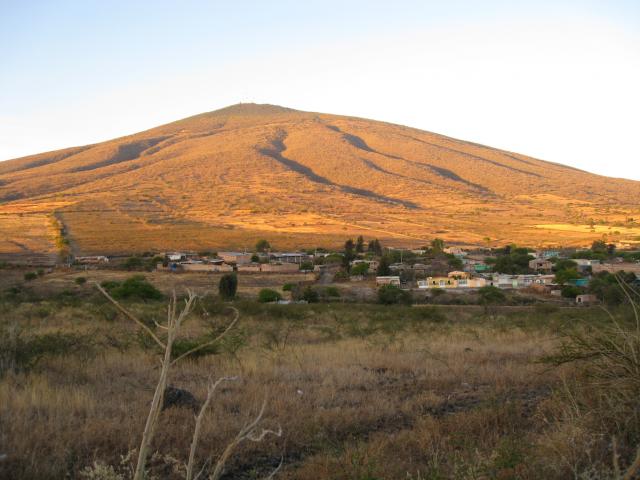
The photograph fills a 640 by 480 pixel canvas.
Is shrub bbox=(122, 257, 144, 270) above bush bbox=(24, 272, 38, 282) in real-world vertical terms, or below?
below

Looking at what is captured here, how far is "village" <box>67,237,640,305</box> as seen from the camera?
1304 inches

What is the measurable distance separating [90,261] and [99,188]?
73.0 m

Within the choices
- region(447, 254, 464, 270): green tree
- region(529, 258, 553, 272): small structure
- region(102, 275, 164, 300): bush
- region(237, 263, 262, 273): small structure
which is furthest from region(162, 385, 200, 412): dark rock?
region(529, 258, 553, 272): small structure

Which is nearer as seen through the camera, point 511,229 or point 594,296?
point 594,296

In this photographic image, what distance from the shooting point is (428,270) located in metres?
46.5

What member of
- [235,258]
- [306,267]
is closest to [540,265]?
[306,267]

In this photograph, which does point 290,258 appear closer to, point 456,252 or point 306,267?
point 306,267

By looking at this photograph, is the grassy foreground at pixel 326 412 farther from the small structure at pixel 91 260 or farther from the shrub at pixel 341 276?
the small structure at pixel 91 260

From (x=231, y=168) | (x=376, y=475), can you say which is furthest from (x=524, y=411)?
(x=231, y=168)

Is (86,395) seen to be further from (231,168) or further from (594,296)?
(231,168)

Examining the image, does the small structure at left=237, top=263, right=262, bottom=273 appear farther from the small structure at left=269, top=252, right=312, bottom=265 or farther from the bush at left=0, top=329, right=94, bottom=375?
the bush at left=0, top=329, right=94, bottom=375

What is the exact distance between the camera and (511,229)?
291ft

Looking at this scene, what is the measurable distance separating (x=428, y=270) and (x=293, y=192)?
2958 inches

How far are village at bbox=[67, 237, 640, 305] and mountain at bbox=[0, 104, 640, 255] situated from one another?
1358cm
